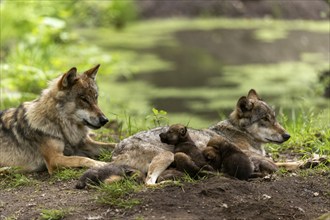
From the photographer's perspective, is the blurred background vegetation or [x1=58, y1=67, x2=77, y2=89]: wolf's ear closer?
[x1=58, y1=67, x2=77, y2=89]: wolf's ear

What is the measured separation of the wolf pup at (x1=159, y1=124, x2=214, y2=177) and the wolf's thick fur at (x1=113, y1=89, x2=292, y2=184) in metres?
0.11

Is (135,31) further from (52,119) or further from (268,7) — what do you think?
(52,119)

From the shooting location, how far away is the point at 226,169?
6.78m

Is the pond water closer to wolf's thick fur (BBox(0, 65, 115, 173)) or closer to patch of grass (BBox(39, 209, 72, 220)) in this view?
wolf's thick fur (BBox(0, 65, 115, 173))

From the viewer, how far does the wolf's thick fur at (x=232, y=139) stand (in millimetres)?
6953

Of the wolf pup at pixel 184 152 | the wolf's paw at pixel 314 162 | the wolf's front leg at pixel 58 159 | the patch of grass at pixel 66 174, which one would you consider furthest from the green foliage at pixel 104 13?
the wolf pup at pixel 184 152

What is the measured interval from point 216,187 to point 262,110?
1.59 meters

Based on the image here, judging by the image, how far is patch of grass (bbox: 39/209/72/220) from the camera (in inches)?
241

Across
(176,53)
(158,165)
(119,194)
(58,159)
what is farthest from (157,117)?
(176,53)

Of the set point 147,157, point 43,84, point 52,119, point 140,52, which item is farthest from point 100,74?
point 147,157

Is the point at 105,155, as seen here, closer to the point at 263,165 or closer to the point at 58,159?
the point at 58,159

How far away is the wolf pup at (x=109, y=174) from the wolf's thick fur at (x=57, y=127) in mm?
819

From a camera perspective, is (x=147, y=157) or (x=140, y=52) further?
(x=140, y=52)

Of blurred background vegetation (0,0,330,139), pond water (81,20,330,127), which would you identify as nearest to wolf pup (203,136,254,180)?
blurred background vegetation (0,0,330,139)
